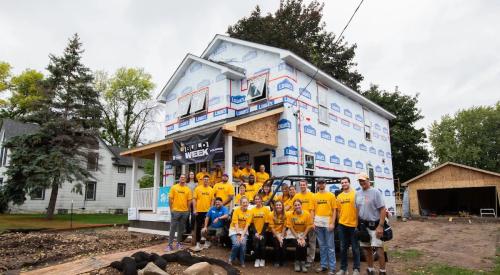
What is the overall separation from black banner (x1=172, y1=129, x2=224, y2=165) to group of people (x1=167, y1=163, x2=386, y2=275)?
1.87 m

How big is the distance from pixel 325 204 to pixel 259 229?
1.54 meters

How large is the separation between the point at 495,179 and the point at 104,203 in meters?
29.2

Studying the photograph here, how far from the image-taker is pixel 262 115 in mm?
11930

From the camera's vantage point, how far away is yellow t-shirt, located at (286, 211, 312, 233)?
7.29m

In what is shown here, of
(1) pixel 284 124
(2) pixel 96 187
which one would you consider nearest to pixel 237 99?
(1) pixel 284 124

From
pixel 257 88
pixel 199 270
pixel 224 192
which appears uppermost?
pixel 257 88

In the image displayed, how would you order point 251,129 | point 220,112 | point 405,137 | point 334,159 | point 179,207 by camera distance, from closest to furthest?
point 179,207 < point 251,129 < point 220,112 < point 334,159 < point 405,137

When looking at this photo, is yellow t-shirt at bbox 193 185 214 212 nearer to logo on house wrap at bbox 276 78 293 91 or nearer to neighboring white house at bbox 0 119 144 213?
logo on house wrap at bbox 276 78 293 91

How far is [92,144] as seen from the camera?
23.6 m

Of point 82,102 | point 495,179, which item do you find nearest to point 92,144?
point 82,102

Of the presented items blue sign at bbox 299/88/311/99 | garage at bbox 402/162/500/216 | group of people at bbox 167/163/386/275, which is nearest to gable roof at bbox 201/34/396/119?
blue sign at bbox 299/88/311/99

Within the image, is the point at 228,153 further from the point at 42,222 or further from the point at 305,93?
the point at 42,222

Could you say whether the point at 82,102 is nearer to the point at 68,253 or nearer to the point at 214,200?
the point at 68,253

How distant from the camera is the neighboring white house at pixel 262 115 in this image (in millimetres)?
12641
